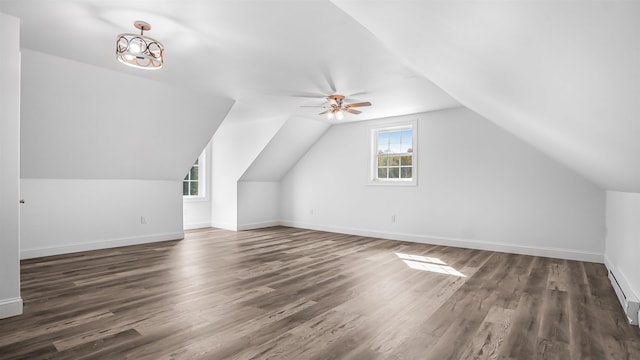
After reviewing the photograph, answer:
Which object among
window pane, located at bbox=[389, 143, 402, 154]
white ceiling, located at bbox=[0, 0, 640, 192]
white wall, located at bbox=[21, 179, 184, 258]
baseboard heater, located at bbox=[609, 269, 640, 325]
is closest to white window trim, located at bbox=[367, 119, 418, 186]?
window pane, located at bbox=[389, 143, 402, 154]

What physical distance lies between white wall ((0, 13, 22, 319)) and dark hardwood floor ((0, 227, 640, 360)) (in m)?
0.25

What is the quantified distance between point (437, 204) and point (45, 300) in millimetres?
5336

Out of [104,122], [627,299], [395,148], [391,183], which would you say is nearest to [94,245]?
[104,122]

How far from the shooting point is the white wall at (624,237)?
2.81 metres

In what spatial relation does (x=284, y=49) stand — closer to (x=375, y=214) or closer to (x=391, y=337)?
(x=391, y=337)

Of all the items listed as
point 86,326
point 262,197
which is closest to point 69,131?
point 86,326

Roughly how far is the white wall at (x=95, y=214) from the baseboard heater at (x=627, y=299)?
6.11 m

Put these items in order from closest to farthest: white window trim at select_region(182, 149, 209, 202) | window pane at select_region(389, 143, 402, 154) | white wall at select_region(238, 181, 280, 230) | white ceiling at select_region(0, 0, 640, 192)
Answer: white ceiling at select_region(0, 0, 640, 192), window pane at select_region(389, 143, 402, 154), white wall at select_region(238, 181, 280, 230), white window trim at select_region(182, 149, 209, 202)

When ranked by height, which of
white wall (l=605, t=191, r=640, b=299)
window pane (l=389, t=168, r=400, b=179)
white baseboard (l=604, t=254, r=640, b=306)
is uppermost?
window pane (l=389, t=168, r=400, b=179)

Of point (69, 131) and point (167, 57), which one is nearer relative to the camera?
point (167, 57)

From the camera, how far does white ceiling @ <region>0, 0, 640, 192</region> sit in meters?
1.10

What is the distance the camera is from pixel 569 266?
4254 mm

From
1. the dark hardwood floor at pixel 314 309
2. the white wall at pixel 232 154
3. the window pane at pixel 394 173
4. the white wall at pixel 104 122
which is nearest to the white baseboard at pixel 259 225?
the white wall at pixel 232 154

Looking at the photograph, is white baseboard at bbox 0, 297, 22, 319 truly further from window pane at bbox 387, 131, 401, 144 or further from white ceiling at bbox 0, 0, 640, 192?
window pane at bbox 387, 131, 401, 144
